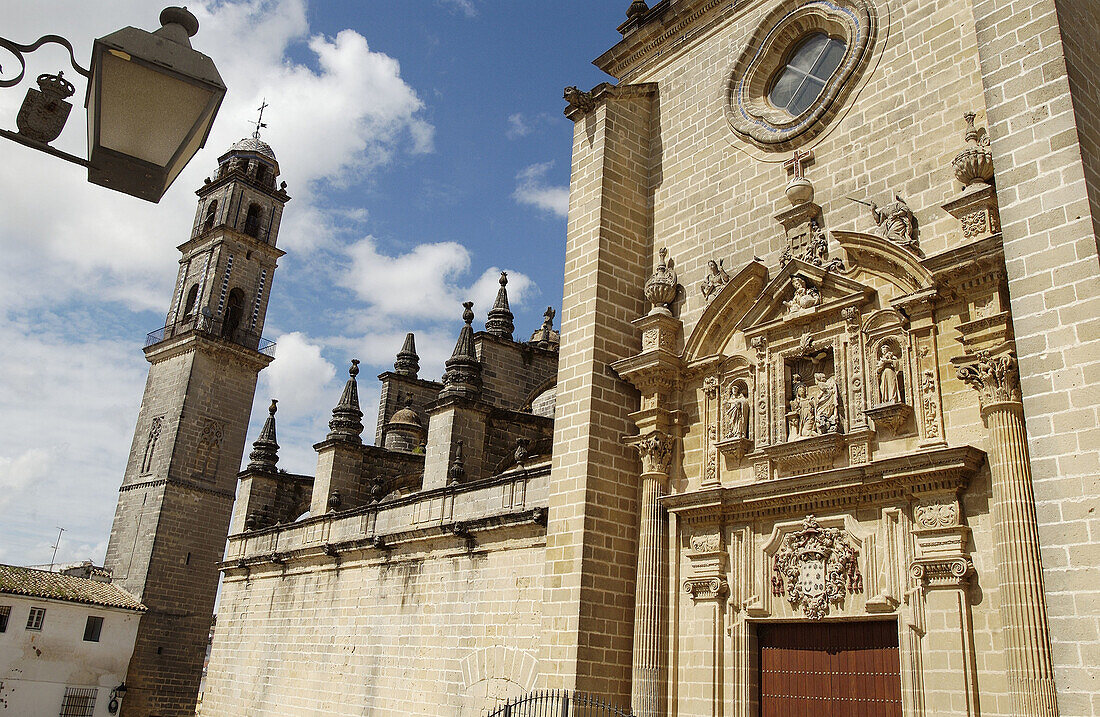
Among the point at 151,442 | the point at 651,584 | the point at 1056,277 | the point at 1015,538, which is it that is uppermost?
the point at 151,442

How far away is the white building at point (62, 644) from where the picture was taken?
79.0ft

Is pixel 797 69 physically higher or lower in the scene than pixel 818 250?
higher

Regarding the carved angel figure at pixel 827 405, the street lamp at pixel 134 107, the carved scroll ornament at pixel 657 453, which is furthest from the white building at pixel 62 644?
the street lamp at pixel 134 107

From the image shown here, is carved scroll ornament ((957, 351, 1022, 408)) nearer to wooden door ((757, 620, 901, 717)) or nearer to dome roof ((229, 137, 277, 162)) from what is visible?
wooden door ((757, 620, 901, 717))

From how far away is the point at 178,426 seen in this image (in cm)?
2773

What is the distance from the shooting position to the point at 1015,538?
680 cm

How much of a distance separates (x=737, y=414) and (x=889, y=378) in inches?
72.3

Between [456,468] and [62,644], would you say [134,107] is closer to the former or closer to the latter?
[456,468]

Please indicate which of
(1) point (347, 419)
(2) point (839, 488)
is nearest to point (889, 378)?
(2) point (839, 488)

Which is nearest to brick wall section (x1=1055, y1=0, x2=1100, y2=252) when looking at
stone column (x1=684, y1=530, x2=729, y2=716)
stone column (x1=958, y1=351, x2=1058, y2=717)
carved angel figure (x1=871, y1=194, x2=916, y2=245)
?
stone column (x1=958, y1=351, x2=1058, y2=717)

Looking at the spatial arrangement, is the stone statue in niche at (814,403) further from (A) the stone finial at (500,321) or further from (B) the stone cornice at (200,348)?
(B) the stone cornice at (200,348)

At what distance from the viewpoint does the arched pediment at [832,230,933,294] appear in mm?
8211

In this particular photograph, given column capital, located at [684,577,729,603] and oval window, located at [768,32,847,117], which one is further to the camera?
oval window, located at [768,32,847,117]

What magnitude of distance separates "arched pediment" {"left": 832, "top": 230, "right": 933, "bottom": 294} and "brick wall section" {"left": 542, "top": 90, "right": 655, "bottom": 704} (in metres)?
3.15
